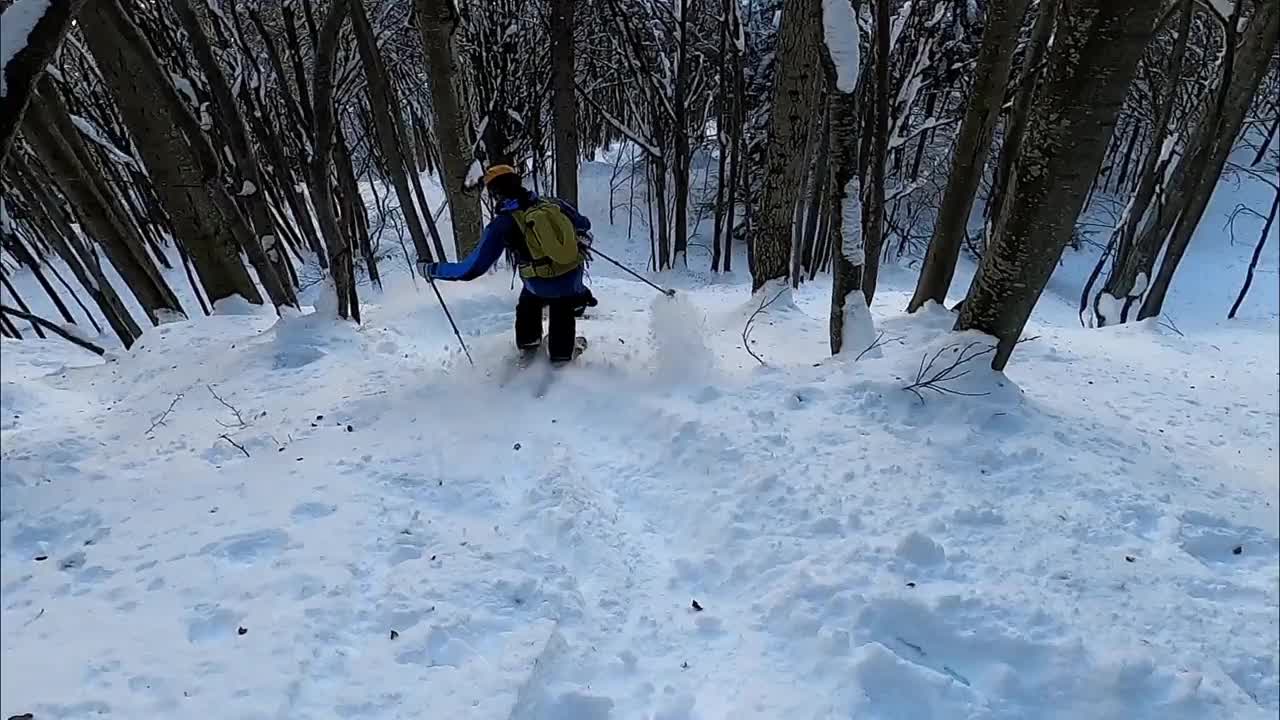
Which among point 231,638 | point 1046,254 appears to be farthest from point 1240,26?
point 231,638

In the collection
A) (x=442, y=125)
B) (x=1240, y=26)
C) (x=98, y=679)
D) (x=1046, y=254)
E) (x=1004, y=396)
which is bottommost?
(x=98, y=679)

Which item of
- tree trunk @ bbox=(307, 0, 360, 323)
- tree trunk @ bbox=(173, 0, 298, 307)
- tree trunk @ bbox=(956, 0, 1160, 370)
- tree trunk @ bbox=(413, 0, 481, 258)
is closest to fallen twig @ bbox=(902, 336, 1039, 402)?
tree trunk @ bbox=(956, 0, 1160, 370)

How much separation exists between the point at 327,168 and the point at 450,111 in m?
1.52

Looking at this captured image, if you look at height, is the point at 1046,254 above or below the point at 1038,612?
above

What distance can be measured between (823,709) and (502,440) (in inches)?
101

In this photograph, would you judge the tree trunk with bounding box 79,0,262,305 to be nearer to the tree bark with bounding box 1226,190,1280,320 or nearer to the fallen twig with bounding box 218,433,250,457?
the fallen twig with bounding box 218,433,250,457

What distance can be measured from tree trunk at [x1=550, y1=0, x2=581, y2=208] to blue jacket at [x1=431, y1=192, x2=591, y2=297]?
455 cm

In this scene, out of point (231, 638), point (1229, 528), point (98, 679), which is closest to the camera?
point (98, 679)

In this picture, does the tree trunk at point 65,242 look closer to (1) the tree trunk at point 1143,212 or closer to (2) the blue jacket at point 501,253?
(2) the blue jacket at point 501,253

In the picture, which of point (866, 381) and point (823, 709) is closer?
point (823, 709)

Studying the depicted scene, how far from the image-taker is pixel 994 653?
2.70 meters

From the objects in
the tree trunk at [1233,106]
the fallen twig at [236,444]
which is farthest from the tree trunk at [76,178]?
the tree trunk at [1233,106]

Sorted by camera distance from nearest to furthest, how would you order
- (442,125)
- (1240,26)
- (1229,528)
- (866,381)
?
1. (1229,528)
2. (866,381)
3. (442,125)
4. (1240,26)

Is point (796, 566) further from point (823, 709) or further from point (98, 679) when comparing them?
point (98, 679)
